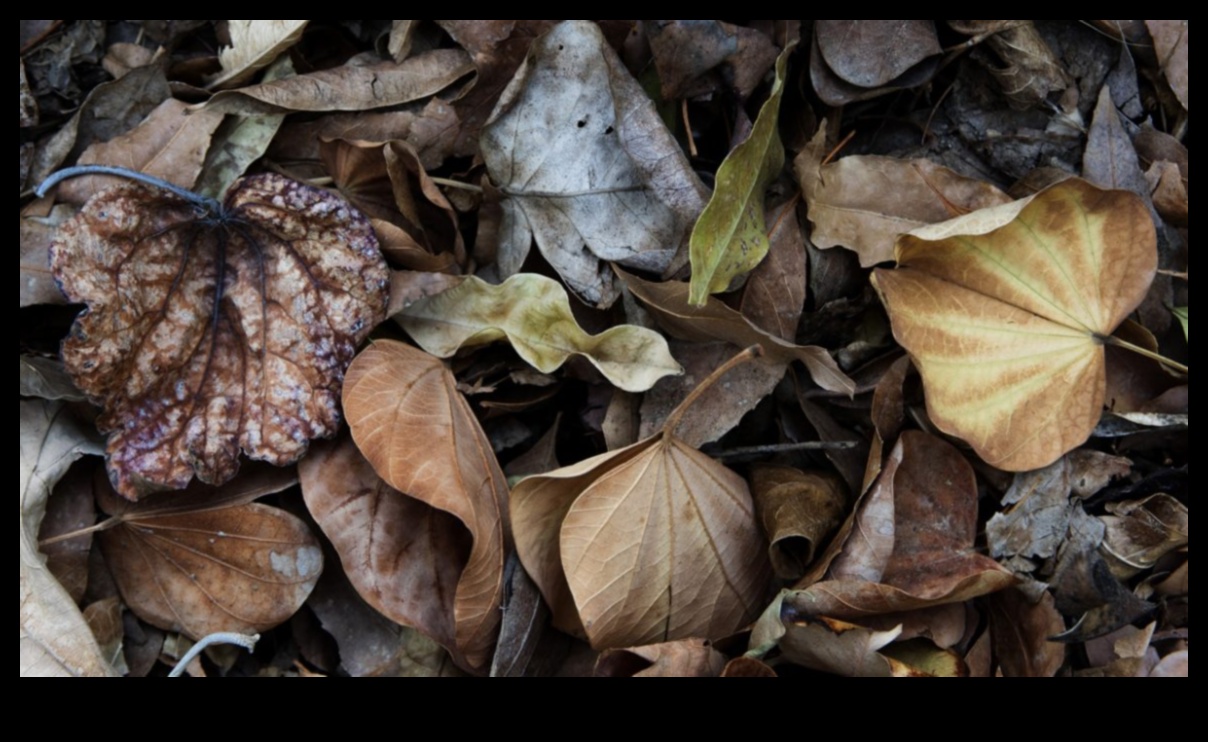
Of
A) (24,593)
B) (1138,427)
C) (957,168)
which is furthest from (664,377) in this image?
(24,593)

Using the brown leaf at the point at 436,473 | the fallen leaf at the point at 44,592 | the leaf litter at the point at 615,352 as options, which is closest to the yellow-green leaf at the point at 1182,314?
the leaf litter at the point at 615,352

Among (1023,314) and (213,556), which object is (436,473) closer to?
(213,556)

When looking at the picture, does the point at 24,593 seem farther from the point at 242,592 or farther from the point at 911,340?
the point at 911,340

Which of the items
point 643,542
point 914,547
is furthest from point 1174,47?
point 643,542

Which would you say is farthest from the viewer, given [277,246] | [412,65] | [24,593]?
[412,65]

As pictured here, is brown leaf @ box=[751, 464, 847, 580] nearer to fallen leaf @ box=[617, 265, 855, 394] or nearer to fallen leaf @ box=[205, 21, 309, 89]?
fallen leaf @ box=[617, 265, 855, 394]

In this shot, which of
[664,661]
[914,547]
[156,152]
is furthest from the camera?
[156,152]
